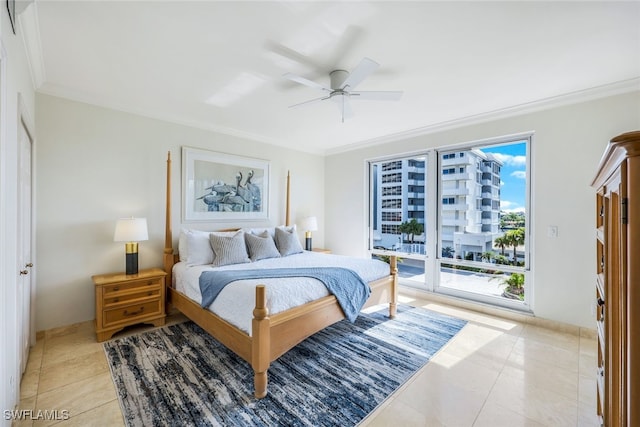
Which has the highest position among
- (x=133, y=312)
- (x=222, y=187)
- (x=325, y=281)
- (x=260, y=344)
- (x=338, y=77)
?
(x=338, y=77)

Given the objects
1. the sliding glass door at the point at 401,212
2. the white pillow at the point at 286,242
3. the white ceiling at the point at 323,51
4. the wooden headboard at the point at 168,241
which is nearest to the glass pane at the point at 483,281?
the sliding glass door at the point at 401,212

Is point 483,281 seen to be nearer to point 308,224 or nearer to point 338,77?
point 308,224

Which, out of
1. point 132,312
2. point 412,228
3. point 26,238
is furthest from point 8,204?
point 412,228

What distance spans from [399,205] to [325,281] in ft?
8.16

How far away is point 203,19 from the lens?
6.03 ft

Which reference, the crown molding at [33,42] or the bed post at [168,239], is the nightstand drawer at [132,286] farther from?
the crown molding at [33,42]

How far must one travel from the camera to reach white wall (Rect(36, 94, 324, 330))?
2770mm

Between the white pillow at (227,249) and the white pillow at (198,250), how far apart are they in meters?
0.07

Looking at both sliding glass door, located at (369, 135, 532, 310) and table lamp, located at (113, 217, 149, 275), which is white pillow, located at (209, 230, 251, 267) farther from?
sliding glass door, located at (369, 135, 532, 310)

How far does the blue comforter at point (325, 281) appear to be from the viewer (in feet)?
8.32

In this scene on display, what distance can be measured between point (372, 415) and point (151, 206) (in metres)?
3.26

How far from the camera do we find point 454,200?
3975 millimetres

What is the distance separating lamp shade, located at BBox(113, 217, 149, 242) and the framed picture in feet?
2.44

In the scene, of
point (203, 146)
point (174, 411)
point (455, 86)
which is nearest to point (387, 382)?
point (174, 411)
